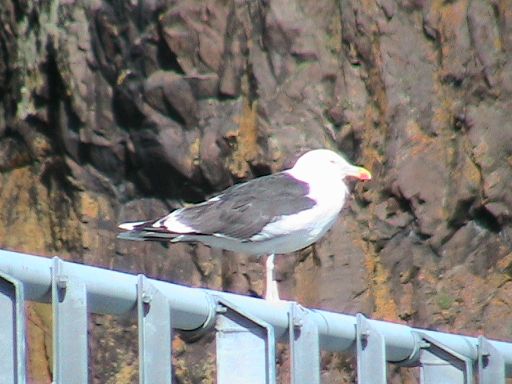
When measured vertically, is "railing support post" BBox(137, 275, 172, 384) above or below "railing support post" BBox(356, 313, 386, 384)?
below

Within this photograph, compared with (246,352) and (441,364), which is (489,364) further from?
→ (246,352)

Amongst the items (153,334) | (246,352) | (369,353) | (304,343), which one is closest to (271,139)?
(369,353)

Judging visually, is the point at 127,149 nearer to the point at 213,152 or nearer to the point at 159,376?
the point at 213,152

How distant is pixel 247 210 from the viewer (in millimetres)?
6301

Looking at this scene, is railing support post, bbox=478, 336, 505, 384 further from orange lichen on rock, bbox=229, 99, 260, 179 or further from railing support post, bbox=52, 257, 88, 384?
Answer: orange lichen on rock, bbox=229, 99, 260, 179

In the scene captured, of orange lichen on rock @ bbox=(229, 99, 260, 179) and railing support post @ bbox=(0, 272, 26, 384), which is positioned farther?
orange lichen on rock @ bbox=(229, 99, 260, 179)

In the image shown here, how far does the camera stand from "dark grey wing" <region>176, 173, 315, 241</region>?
20.4 feet

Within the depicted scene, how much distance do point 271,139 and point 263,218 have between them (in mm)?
2515

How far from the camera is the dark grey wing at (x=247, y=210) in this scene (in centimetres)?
623

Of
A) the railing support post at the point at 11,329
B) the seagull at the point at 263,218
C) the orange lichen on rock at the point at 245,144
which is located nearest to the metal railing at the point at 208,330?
the railing support post at the point at 11,329

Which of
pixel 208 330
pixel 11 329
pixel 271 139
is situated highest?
pixel 271 139

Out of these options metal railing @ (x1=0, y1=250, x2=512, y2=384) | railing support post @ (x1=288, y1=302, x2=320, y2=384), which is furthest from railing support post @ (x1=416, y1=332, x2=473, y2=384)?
railing support post @ (x1=288, y1=302, x2=320, y2=384)

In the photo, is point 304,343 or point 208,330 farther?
point 304,343

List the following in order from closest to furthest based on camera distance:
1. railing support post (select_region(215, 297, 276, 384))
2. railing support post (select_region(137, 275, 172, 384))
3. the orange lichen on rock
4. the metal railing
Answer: the metal railing
railing support post (select_region(137, 275, 172, 384))
railing support post (select_region(215, 297, 276, 384))
the orange lichen on rock
